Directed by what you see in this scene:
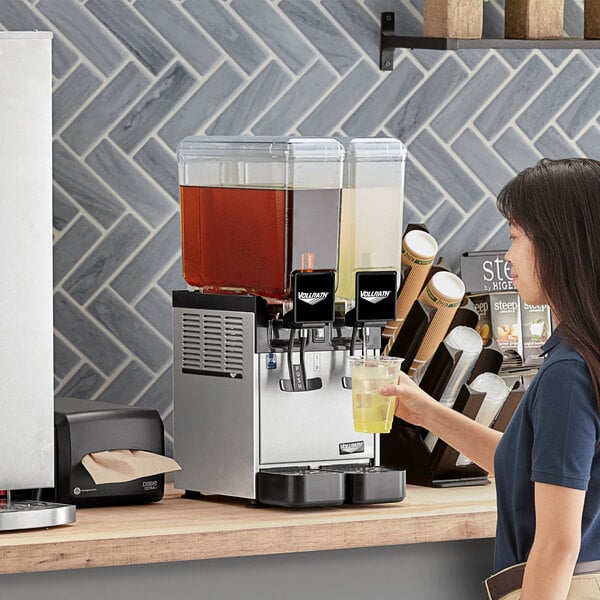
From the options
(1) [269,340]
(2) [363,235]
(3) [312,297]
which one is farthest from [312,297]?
(2) [363,235]

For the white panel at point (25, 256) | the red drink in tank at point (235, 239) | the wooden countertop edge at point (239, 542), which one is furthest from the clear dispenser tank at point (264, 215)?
the wooden countertop edge at point (239, 542)

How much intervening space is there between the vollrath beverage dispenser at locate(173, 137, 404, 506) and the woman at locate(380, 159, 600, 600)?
549 mm

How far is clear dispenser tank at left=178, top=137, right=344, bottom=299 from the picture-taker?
244 cm

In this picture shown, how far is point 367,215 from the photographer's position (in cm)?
257

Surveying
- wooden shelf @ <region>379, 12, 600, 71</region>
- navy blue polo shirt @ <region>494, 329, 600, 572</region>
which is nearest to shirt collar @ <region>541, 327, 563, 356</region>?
navy blue polo shirt @ <region>494, 329, 600, 572</region>

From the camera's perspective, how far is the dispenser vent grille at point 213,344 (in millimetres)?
2463

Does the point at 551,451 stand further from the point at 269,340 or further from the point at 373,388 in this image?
the point at 269,340

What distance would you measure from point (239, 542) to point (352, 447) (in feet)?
1.31

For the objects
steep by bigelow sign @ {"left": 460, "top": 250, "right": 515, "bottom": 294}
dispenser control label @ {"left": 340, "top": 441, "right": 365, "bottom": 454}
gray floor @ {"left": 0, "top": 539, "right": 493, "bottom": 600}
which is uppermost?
steep by bigelow sign @ {"left": 460, "top": 250, "right": 515, "bottom": 294}

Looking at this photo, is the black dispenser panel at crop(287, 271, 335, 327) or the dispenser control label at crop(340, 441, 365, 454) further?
the dispenser control label at crop(340, 441, 365, 454)

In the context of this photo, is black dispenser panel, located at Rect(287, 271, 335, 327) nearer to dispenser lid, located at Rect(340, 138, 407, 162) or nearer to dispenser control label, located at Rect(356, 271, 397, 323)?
dispenser control label, located at Rect(356, 271, 397, 323)

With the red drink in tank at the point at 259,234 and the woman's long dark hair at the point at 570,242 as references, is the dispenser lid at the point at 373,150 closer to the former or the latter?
the red drink in tank at the point at 259,234

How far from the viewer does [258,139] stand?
254 cm

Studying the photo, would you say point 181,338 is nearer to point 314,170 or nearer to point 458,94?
point 314,170
